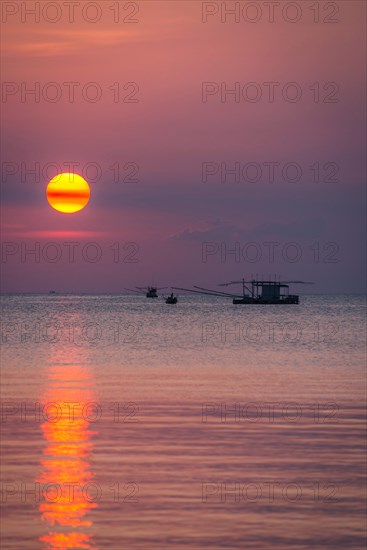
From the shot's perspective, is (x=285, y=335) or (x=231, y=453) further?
(x=285, y=335)

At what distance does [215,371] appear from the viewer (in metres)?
65.4

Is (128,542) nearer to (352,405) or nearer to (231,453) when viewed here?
(231,453)

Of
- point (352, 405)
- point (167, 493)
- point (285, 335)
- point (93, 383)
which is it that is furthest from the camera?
point (285, 335)

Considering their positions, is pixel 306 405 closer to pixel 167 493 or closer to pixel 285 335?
pixel 167 493

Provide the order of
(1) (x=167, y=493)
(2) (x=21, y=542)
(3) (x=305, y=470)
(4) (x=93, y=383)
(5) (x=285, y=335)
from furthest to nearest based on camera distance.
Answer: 1. (5) (x=285, y=335)
2. (4) (x=93, y=383)
3. (3) (x=305, y=470)
4. (1) (x=167, y=493)
5. (2) (x=21, y=542)

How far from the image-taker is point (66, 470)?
94.2 feet

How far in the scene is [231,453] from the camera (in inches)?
1250

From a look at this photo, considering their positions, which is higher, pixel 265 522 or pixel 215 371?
pixel 215 371

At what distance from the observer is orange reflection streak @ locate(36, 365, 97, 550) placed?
2250cm

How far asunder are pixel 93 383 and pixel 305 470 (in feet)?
89.8

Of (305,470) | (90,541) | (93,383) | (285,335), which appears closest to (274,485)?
(305,470)

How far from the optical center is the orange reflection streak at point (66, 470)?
2250cm

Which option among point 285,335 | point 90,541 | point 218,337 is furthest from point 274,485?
point 285,335

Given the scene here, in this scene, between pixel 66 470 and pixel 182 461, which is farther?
pixel 182 461
